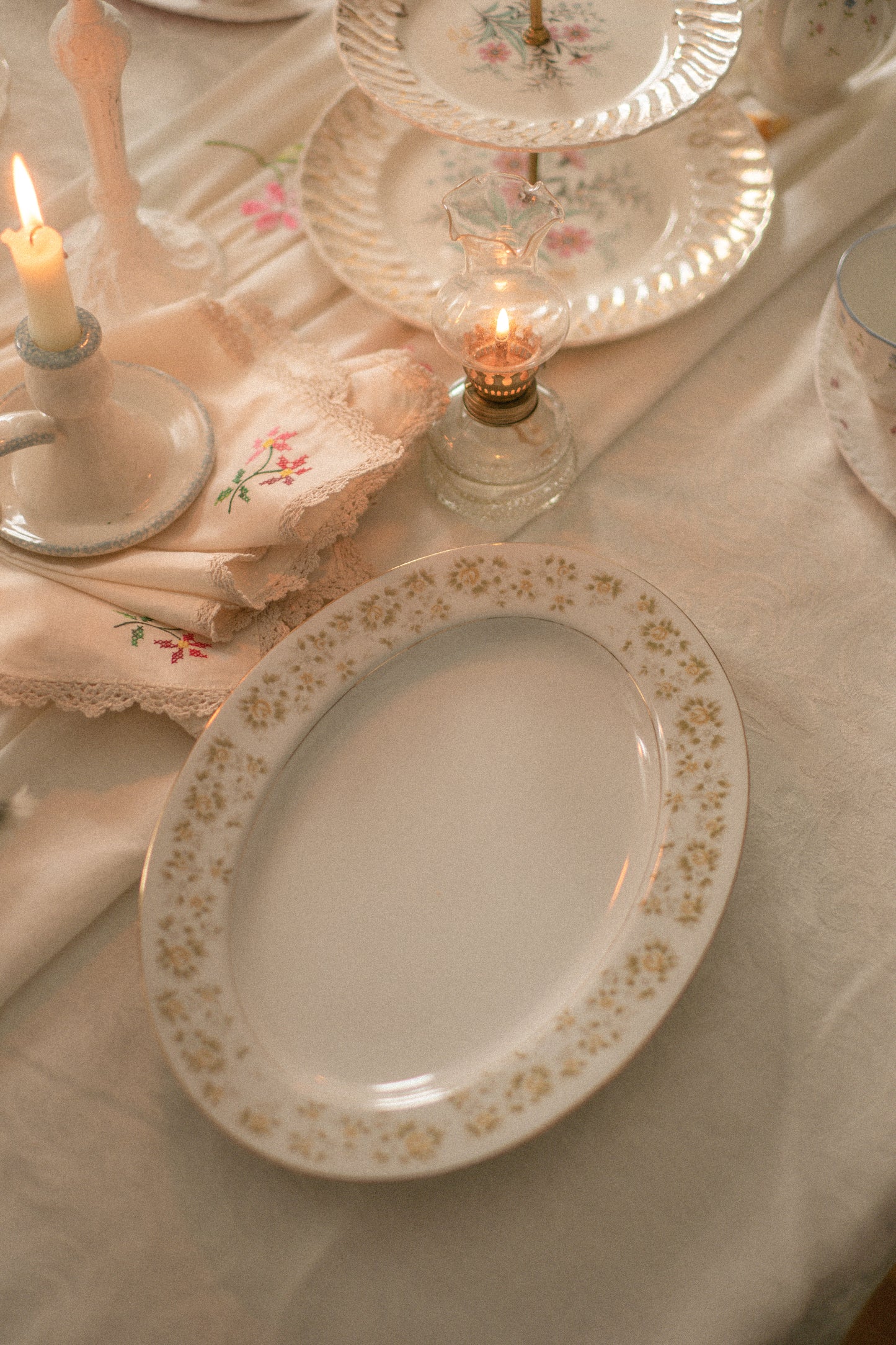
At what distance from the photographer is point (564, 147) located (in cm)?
68

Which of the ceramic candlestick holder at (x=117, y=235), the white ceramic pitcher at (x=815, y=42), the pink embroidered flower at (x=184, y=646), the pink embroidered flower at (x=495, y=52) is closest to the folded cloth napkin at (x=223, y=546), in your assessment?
the pink embroidered flower at (x=184, y=646)

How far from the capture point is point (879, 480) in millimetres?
743

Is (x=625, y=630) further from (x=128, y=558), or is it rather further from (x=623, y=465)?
(x=128, y=558)

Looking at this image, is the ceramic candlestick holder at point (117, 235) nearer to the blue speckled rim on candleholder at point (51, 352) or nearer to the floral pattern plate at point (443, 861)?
the blue speckled rim on candleholder at point (51, 352)

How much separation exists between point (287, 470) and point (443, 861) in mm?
279

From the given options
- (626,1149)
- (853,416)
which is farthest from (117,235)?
(626,1149)

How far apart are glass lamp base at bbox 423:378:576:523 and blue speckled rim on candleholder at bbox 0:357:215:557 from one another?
166 mm

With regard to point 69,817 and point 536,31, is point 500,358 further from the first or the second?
point 69,817

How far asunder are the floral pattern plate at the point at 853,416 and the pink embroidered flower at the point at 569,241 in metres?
0.20

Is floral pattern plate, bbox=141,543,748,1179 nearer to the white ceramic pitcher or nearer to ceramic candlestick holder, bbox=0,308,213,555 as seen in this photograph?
ceramic candlestick holder, bbox=0,308,213,555

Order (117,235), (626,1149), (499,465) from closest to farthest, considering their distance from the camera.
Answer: (626,1149)
(499,465)
(117,235)

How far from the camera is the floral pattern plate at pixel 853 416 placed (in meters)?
0.75

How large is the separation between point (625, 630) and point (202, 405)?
1.12 feet

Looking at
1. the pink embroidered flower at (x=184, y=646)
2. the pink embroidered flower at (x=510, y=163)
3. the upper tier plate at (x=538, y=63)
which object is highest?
the upper tier plate at (x=538, y=63)
